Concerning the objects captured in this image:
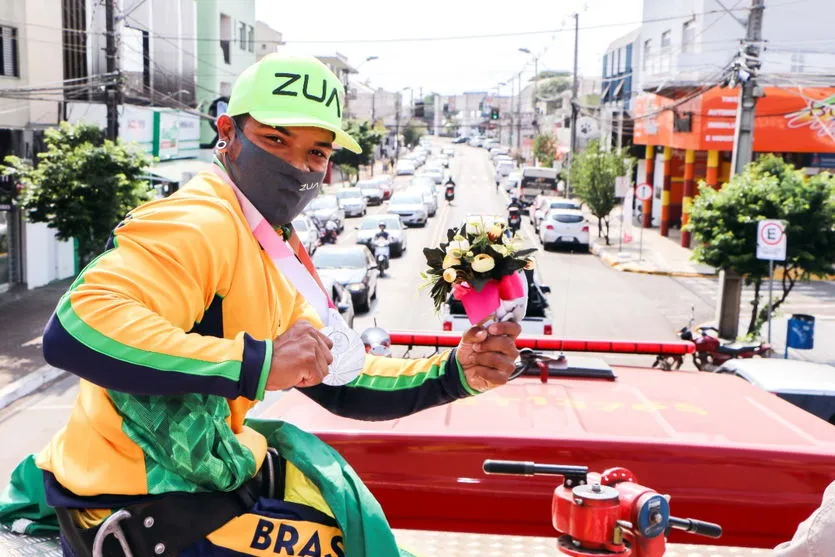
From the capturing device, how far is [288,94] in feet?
8.09

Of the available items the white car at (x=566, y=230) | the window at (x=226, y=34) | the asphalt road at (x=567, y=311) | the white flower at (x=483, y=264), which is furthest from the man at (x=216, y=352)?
the window at (x=226, y=34)

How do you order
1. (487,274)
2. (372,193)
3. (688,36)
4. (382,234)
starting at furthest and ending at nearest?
(372,193)
(688,36)
(382,234)
(487,274)

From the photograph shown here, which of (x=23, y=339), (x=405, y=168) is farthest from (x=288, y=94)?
(x=405, y=168)

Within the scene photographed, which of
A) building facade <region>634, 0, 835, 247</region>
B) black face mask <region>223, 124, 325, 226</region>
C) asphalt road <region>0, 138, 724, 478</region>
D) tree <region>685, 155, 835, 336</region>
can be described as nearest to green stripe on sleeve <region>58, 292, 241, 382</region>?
black face mask <region>223, 124, 325, 226</region>

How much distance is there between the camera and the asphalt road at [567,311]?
1182 centimetres

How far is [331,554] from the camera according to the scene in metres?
2.41

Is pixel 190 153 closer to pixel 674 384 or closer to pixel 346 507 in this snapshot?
pixel 674 384

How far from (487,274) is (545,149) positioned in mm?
69631

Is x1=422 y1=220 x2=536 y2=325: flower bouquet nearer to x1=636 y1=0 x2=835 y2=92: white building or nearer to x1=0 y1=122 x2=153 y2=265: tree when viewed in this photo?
x1=0 y1=122 x2=153 y2=265: tree

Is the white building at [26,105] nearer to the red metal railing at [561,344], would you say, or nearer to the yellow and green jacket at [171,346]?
the red metal railing at [561,344]

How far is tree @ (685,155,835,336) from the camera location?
16.7 m

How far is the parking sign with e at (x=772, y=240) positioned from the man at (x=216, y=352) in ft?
44.1

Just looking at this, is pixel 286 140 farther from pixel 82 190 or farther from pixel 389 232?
Answer: pixel 389 232

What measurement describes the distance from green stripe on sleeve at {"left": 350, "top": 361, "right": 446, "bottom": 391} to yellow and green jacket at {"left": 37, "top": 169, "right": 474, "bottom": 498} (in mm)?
412
